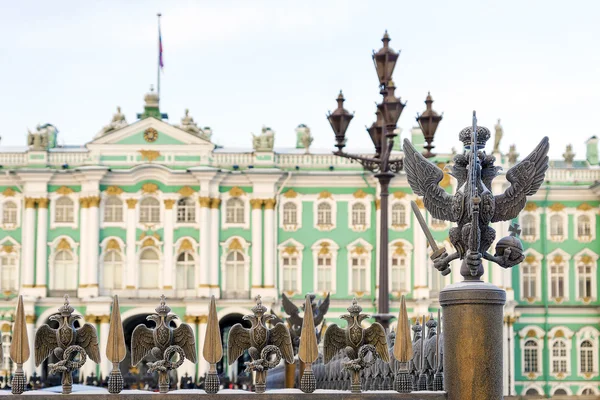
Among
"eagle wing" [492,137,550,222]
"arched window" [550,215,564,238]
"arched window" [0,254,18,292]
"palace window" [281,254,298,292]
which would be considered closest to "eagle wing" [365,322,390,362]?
"eagle wing" [492,137,550,222]

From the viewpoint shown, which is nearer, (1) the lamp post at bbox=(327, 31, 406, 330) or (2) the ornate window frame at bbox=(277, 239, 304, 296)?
(1) the lamp post at bbox=(327, 31, 406, 330)

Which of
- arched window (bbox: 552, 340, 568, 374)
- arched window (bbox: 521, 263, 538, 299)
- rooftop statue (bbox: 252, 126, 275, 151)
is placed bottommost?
arched window (bbox: 552, 340, 568, 374)

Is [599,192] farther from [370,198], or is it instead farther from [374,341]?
[374,341]

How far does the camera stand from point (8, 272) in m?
51.6

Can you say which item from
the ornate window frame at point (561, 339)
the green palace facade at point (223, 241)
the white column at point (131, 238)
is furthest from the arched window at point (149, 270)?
the ornate window frame at point (561, 339)

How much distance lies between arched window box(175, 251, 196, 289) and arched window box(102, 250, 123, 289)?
2561 millimetres

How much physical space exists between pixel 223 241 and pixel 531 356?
15.0 meters

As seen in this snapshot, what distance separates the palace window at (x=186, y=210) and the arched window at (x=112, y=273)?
128 inches

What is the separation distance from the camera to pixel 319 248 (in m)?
52.9

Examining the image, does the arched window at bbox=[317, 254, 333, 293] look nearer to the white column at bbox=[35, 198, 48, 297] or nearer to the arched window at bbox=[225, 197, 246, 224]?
the arched window at bbox=[225, 197, 246, 224]

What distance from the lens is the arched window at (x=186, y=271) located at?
169 feet

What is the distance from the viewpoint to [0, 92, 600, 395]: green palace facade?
51.1 metres

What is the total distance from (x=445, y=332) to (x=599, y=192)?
47920 millimetres

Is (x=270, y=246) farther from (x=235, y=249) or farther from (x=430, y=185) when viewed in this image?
(x=430, y=185)
